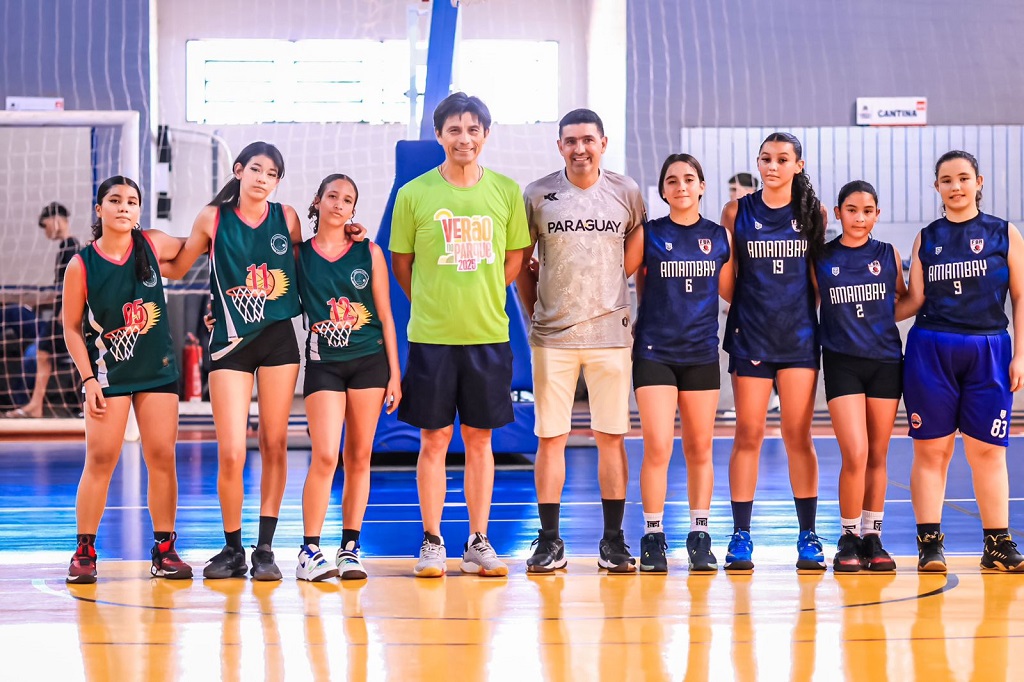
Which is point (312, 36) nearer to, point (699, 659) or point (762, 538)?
point (762, 538)

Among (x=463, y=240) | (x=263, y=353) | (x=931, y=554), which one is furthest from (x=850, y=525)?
(x=263, y=353)

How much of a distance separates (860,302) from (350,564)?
6.06 feet

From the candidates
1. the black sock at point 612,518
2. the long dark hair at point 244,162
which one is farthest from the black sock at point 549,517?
the long dark hair at point 244,162

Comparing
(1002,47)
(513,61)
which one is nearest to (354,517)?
(513,61)

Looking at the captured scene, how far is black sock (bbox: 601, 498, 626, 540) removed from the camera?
12.4 feet

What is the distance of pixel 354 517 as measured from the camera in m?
3.63

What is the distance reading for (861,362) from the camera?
3.77 m

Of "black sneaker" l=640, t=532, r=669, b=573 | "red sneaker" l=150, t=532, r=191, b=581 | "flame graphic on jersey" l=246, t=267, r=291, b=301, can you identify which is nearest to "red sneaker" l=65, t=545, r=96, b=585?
"red sneaker" l=150, t=532, r=191, b=581

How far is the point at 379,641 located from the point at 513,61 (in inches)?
385

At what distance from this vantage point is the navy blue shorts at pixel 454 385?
3648 millimetres

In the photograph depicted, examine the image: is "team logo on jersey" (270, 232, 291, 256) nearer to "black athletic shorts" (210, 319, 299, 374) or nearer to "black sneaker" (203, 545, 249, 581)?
"black athletic shorts" (210, 319, 299, 374)

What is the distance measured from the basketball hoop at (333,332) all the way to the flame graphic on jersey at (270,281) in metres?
0.16

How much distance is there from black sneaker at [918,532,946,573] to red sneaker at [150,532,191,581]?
234 cm

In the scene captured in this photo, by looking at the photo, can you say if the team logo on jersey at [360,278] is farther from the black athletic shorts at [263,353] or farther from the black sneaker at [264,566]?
the black sneaker at [264,566]
